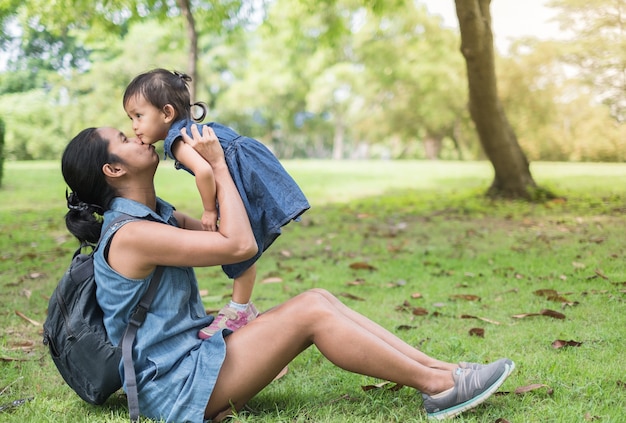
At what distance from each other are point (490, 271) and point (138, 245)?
12.6ft

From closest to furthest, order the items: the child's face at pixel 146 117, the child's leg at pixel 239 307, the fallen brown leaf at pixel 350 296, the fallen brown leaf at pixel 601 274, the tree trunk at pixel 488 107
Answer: the child's face at pixel 146 117 < the child's leg at pixel 239 307 < the fallen brown leaf at pixel 350 296 < the fallen brown leaf at pixel 601 274 < the tree trunk at pixel 488 107

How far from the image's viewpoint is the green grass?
2.82m

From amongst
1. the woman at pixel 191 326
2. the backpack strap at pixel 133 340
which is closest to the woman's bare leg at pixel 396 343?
the woman at pixel 191 326

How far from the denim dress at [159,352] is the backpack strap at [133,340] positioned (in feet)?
0.08

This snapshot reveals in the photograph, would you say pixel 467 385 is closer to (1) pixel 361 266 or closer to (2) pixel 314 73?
(1) pixel 361 266

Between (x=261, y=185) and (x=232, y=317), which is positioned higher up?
(x=261, y=185)

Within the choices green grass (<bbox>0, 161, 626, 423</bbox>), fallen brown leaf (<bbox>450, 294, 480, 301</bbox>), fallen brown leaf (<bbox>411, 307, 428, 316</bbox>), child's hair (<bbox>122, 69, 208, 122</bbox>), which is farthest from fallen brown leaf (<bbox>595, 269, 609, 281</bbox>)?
child's hair (<bbox>122, 69, 208, 122</bbox>)

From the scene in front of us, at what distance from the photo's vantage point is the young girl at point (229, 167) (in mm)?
2717

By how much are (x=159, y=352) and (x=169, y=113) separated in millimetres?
1069

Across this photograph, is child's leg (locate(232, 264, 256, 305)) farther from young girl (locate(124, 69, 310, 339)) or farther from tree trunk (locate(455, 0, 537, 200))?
tree trunk (locate(455, 0, 537, 200))

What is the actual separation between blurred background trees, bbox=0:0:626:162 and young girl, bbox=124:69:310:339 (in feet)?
27.7

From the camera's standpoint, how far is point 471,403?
2.51m

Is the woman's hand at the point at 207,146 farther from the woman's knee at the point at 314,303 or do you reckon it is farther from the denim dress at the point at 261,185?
the woman's knee at the point at 314,303

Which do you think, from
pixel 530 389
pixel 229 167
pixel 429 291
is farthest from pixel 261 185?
pixel 429 291
